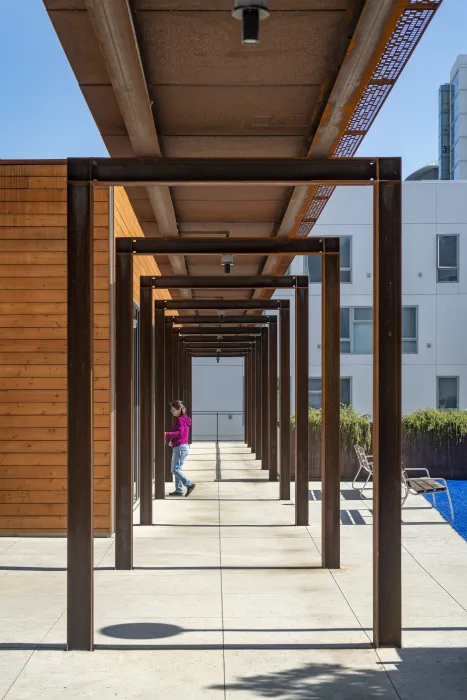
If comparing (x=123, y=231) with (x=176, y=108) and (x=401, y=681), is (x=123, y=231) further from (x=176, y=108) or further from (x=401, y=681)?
(x=401, y=681)

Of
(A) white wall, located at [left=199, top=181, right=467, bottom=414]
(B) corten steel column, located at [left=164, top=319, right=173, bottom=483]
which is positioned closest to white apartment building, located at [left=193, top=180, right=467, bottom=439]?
(A) white wall, located at [left=199, top=181, right=467, bottom=414]

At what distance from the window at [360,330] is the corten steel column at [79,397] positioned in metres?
25.7

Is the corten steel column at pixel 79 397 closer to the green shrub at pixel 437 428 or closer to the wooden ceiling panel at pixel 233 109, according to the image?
the wooden ceiling panel at pixel 233 109

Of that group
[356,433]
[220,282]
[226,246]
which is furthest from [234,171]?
[356,433]

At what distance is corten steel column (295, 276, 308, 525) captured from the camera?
12.3m

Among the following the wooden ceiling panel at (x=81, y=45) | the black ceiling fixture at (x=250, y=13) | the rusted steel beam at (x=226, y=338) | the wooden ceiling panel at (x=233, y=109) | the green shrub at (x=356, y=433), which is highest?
the wooden ceiling panel at (x=81, y=45)

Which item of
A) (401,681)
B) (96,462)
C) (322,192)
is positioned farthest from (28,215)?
(401,681)

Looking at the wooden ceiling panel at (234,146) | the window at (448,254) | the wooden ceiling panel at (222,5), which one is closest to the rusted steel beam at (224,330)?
the window at (448,254)

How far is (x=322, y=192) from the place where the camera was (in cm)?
933

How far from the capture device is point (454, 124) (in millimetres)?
60688

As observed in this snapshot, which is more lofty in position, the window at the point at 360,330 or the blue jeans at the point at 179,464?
the window at the point at 360,330

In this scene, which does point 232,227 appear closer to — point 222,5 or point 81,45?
point 81,45

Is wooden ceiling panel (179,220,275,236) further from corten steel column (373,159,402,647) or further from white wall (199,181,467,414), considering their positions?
white wall (199,181,467,414)

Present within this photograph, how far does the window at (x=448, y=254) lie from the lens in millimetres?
31891
